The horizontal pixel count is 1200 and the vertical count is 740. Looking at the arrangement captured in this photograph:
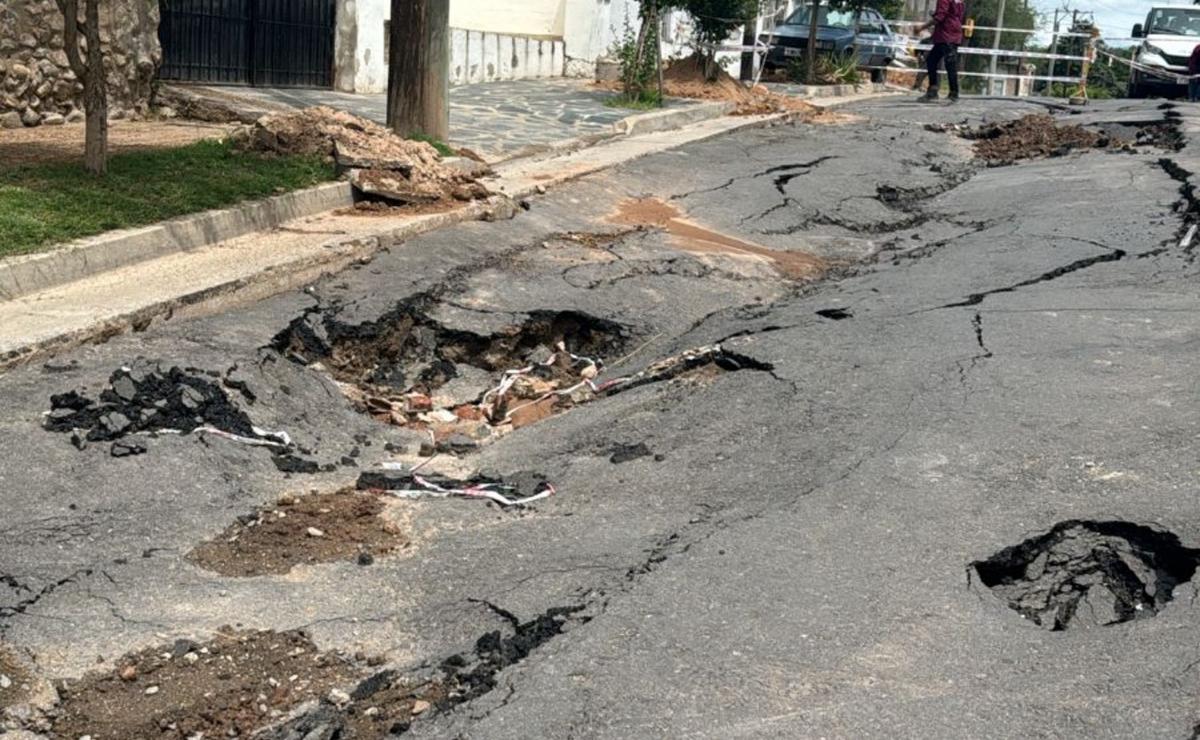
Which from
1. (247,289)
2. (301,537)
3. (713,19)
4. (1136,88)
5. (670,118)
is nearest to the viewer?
(301,537)

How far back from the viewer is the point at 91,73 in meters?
8.71

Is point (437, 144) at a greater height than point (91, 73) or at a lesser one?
lesser

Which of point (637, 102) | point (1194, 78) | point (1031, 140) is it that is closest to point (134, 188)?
point (637, 102)

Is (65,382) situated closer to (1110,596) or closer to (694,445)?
(694,445)

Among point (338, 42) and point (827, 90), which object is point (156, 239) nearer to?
point (338, 42)

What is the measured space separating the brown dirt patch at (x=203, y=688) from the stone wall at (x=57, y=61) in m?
9.09

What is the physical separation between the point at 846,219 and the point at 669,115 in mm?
5690

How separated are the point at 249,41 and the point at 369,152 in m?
6.59

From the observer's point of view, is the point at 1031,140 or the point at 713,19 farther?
the point at 713,19

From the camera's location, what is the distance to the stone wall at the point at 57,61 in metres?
11.7

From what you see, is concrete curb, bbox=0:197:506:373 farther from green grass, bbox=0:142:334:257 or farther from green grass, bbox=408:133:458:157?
green grass, bbox=408:133:458:157

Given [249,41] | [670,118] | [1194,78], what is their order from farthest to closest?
[1194,78]
[670,118]
[249,41]

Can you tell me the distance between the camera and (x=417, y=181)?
10.3 meters

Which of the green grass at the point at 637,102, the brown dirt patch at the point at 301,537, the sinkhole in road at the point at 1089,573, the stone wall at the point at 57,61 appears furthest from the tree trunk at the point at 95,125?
the green grass at the point at 637,102
